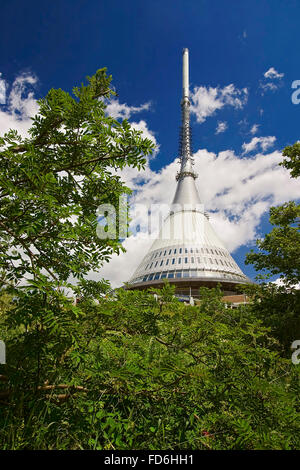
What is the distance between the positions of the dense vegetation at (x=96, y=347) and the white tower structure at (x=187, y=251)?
39.4 metres

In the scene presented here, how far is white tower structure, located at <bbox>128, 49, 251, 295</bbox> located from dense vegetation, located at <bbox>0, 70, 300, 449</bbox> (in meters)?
39.4

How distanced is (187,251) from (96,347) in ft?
167

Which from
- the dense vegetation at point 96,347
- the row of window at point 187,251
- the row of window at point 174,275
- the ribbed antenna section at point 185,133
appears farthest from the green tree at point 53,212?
the ribbed antenna section at point 185,133

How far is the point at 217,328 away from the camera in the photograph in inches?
104

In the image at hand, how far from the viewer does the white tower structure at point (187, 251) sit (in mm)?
46562

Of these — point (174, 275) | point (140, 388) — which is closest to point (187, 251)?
point (174, 275)

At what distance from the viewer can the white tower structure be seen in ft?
153

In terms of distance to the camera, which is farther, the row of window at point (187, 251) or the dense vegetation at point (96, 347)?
the row of window at point (187, 251)

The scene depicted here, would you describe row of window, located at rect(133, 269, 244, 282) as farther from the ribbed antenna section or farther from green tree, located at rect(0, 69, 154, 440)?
green tree, located at rect(0, 69, 154, 440)

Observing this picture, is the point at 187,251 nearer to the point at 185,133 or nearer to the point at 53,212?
the point at 185,133

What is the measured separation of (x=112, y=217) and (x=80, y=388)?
76.7 inches

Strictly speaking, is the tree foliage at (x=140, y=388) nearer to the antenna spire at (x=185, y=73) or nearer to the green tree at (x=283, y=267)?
the green tree at (x=283, y=267)

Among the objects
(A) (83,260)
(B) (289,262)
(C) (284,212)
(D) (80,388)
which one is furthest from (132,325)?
(C) (284,212)
